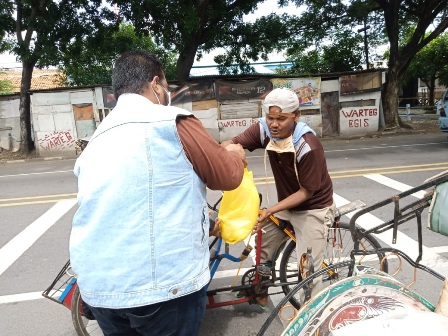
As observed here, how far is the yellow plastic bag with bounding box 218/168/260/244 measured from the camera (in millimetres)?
2238

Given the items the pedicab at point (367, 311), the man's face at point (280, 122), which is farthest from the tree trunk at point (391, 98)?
the pedicab at point (367, 311)

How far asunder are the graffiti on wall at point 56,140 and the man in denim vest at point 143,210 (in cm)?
1335

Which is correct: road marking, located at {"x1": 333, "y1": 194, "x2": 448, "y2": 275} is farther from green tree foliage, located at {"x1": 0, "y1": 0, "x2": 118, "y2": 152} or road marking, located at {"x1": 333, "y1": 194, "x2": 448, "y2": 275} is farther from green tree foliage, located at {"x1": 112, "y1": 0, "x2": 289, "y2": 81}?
green tree foliage, located at {"x1": 0, "y1": 0, "x2": 118, "y2": 152}

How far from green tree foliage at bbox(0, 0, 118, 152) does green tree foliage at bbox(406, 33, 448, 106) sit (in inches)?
672

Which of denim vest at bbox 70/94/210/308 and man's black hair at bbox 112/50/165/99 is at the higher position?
man's black hair at bbox 112/50/165/99

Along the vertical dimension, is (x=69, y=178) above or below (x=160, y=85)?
below

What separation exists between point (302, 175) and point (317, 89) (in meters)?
12.4

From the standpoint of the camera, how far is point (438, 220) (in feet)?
6.78

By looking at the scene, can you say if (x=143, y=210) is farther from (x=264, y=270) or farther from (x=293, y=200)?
(x=264, y=270)

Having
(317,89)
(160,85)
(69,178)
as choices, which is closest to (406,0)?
(317,89)

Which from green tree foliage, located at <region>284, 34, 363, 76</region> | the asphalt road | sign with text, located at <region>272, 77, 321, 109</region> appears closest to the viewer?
the asphalt road

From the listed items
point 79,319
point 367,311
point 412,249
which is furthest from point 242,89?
point 367,311

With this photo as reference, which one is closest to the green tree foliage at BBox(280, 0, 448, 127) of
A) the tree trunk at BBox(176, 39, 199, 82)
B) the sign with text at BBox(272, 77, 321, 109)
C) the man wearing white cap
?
the sign with text at BBox(272, 77, 321, 109)

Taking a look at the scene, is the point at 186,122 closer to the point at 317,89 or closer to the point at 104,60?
the point at 317,89
